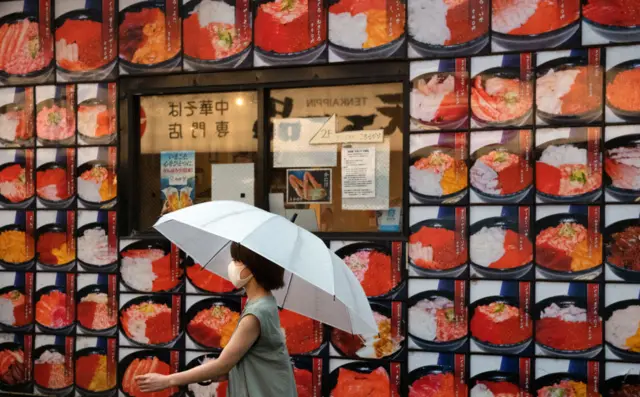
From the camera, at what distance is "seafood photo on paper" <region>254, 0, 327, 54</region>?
5570mm

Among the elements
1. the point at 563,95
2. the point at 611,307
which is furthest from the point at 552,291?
the point at 563,95

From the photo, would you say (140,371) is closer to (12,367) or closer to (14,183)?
(12,367)

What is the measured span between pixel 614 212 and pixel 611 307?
73 centimetres

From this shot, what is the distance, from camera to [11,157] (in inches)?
249

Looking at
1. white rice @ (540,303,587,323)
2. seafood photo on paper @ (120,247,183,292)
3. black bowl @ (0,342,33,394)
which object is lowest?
black bowl @ (0,342,33,394)

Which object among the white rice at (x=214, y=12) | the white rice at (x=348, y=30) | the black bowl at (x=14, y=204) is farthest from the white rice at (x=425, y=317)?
the black bowl at (x=14, y=204)

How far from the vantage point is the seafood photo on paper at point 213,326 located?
5.76m

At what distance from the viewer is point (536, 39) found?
5094 millimetres

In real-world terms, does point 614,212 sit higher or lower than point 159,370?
higher

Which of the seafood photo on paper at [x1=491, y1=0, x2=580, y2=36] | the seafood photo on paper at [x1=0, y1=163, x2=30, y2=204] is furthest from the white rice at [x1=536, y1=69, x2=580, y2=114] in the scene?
the seafood photo on paper at [x1=0, y1=163, x2=30, y2=204]

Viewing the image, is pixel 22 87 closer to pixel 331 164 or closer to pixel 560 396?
pixel 331 164

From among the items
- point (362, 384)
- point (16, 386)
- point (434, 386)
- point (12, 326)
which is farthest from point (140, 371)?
point (434, 386)

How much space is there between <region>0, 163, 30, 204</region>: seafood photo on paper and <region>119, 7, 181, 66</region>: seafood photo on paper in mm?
1561

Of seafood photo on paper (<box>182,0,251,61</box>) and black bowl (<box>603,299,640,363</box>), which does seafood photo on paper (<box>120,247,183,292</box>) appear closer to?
seafood photo on paper (<box>182,0,251,61</box>)
